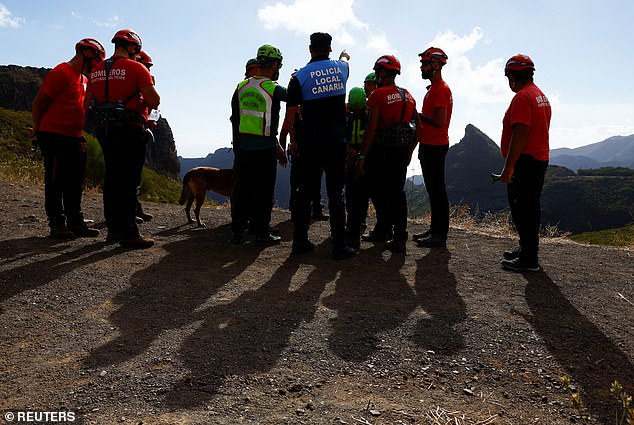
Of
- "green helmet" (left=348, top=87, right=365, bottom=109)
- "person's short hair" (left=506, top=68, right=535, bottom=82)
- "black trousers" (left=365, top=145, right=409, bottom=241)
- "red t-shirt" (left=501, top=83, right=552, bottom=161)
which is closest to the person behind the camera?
"red t-shirt" (left=501, top=83, right=552, bottom=161)

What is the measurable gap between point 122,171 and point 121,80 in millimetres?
1098

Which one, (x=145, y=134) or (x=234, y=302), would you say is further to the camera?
(x=145, y=134)

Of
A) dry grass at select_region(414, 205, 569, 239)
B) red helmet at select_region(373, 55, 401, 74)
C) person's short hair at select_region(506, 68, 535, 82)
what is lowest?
dry grass at select_region(414, 205, 569, 239)

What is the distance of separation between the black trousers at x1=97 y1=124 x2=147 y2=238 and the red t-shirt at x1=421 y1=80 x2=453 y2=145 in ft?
12.4

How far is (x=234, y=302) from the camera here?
13.9ft

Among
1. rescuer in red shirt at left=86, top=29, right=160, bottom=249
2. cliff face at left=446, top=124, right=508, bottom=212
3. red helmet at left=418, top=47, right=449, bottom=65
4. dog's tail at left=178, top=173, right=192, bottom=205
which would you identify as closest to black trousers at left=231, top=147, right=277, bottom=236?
rescuer in red shirt at left=86, top=29, right=160, bottom=249

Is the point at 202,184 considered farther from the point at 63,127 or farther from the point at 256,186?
the point at 63,127

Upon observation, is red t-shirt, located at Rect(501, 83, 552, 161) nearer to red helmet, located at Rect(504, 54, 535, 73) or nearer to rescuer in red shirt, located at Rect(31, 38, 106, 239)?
red helmet, located at Rect(504, 54, 535, 73)

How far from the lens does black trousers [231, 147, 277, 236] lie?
630 cm

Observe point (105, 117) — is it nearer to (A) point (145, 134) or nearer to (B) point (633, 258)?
(A) point (145, 134)

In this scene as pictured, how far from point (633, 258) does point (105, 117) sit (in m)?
7.37

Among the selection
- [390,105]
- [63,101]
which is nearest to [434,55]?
[390,105]

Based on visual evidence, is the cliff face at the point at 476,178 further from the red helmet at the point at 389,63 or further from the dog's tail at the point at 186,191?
the red helmet at the point at 389,63

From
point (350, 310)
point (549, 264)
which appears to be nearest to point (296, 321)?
point (350, 310)
